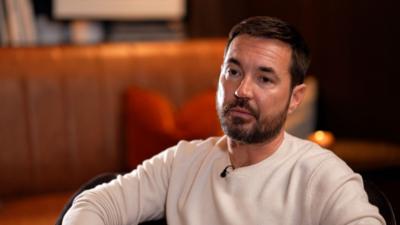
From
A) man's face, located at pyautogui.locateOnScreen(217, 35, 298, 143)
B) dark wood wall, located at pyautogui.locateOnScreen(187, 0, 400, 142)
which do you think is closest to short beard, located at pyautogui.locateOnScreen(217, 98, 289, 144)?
man's face, located at pyautogui.locateOnScreen(217, 35, 298, 143)

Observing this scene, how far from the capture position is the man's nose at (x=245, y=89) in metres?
1.27

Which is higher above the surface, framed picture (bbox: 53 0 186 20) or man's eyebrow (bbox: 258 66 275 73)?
man's eyebrow (bbox: 258 66 275 73)

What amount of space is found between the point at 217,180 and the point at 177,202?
14 cm

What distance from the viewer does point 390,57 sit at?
2186mm

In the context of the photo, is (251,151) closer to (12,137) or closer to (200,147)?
(200,147)

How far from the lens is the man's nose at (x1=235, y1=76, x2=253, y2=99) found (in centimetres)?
127

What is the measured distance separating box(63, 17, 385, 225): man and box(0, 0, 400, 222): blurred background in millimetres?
768

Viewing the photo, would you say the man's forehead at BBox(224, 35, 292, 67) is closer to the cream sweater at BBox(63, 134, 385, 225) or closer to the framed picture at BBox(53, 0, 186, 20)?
the cream sweater at BBox(63, 134, 385, 225)

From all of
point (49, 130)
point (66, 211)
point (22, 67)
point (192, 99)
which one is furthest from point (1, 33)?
point (66, 211)

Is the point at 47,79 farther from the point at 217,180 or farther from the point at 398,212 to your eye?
the point at 398,212

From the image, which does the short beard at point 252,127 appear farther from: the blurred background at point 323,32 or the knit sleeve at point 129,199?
the blurred background at point 323,32

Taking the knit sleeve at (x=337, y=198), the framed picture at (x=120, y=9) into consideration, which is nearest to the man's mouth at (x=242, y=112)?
the knit sleeve at (x=337, y=198)

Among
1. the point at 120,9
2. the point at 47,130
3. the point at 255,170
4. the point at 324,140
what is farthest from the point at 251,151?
the point at 120,9

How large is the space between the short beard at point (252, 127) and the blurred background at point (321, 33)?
788mm
